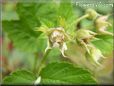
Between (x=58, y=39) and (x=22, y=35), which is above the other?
(x=58, y=39)

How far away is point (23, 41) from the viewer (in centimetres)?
153

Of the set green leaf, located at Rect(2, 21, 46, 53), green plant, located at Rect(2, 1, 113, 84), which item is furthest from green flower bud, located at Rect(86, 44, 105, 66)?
green leaf, located at Rect(2, 21, 46, 53)

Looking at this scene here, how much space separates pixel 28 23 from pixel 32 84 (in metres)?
0.30

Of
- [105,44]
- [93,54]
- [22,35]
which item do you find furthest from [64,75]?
[22,35]

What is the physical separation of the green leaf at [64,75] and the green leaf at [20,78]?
37 mm

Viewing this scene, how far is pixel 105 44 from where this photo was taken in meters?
1.37

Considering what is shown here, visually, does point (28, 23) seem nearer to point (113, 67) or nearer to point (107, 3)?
point (107, 3)

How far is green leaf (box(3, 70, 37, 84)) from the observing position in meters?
1.20

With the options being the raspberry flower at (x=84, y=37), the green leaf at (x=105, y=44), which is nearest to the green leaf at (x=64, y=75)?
the raspberry flower at (x=84, y=37)

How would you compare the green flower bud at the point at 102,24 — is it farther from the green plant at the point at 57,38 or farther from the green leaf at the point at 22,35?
the green leaf at the point at 22,35

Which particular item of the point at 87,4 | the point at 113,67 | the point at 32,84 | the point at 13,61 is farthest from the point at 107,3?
the point at 13,61

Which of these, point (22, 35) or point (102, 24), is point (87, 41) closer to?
point (102, 24)

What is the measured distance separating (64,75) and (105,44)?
0.84 feet

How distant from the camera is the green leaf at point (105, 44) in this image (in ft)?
4.45
